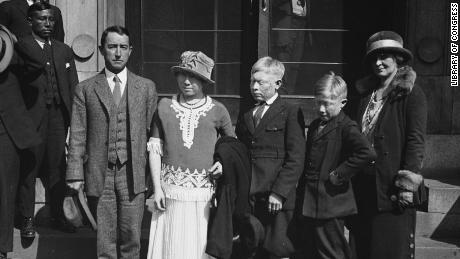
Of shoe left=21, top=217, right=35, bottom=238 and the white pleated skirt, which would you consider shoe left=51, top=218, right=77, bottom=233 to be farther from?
the white pleated skirt

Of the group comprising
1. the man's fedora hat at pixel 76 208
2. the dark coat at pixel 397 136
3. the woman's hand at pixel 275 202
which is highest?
the dark coat at pixel 397 136

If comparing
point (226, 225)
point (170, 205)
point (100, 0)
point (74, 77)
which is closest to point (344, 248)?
point (226, 225)

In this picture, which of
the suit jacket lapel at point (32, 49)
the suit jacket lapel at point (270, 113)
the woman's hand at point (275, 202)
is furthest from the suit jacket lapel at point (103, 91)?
the woman's hand at point (275, 202)

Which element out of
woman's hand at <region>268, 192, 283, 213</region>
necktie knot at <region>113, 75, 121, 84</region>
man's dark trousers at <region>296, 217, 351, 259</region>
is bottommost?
man's dark trousers at <region>296, 217, 351, 259</region>

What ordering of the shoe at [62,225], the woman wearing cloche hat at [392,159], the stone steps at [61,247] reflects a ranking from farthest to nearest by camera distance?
the shoe at [62,225] < the stone steps at [61,247] < the woman wearing cloche hat at [392,159]

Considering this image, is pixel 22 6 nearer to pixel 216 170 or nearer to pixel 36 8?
pixel 36 8

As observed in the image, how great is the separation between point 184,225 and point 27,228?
1660 mm

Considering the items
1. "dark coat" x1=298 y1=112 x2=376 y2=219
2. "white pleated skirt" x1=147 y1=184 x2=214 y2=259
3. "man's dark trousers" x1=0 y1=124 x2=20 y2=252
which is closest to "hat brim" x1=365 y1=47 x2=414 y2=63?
"dark coat" x1=298 y1=112 x2=376 y2=219

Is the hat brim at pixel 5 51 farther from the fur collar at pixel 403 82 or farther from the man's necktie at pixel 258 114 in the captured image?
the fur collar at pixel 403 82

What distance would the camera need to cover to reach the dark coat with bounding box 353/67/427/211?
4207 mm

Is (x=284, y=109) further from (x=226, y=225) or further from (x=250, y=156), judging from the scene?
(x=226, y=225)

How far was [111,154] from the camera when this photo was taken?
4.53 meters

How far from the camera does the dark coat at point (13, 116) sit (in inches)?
194

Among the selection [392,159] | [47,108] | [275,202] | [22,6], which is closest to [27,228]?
[47,108]
